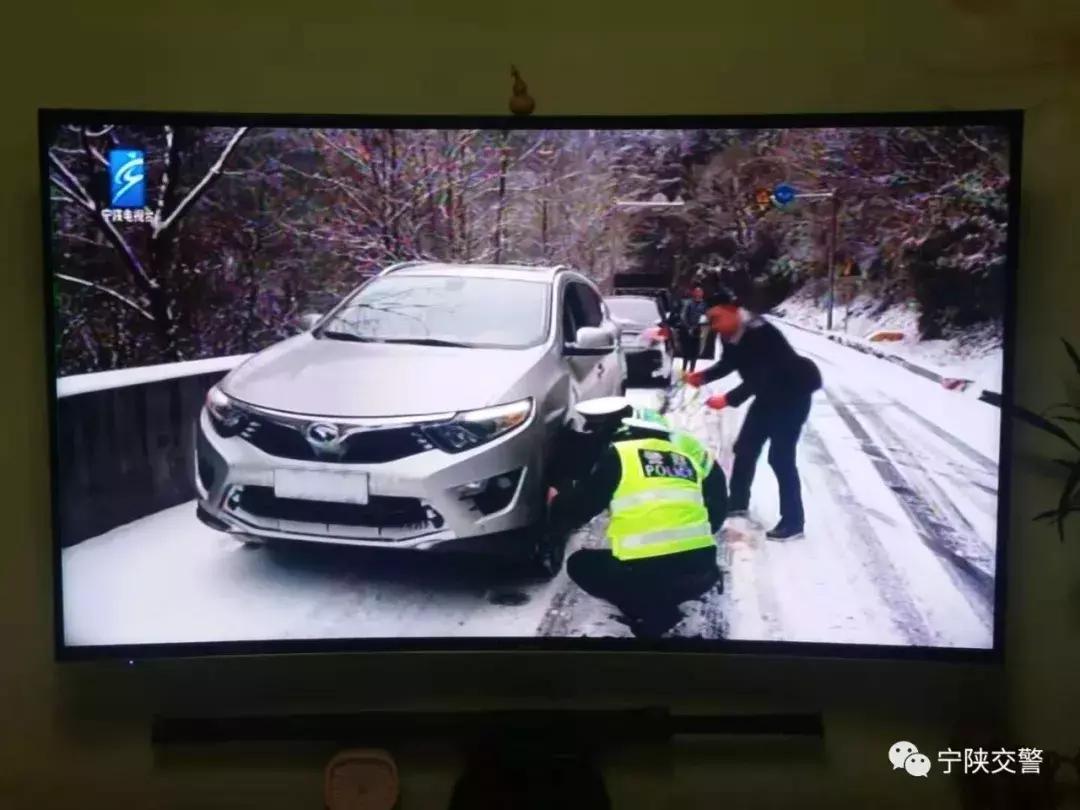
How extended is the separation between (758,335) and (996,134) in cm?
58

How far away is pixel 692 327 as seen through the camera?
1.97 meters

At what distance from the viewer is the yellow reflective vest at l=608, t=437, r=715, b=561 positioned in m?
1.99

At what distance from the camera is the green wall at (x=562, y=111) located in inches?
82.6

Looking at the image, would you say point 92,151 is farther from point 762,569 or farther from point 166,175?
point 762,569

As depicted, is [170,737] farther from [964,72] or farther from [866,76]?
[964,72]

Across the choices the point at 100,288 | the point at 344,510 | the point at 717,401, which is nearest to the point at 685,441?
the point at 717,401

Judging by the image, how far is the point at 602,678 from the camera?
2176 millimetres

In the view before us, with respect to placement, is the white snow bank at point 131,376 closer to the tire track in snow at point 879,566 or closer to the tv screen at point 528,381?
the tv screen at point 528,381

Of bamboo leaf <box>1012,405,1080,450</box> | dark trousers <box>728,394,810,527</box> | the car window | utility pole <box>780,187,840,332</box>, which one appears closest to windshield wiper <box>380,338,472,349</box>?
the car window

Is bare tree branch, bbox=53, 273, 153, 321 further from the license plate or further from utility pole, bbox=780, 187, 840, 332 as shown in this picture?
utility pole, bbox=780, 187, 840, 332

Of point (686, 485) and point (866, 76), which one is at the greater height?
point (866, 76)

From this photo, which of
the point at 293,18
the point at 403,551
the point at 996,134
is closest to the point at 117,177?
the point at 293,18

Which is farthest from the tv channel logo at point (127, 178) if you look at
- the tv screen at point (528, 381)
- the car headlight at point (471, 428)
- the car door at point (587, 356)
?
the car door at point (587, 356)

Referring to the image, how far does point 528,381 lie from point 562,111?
0.60 meters
